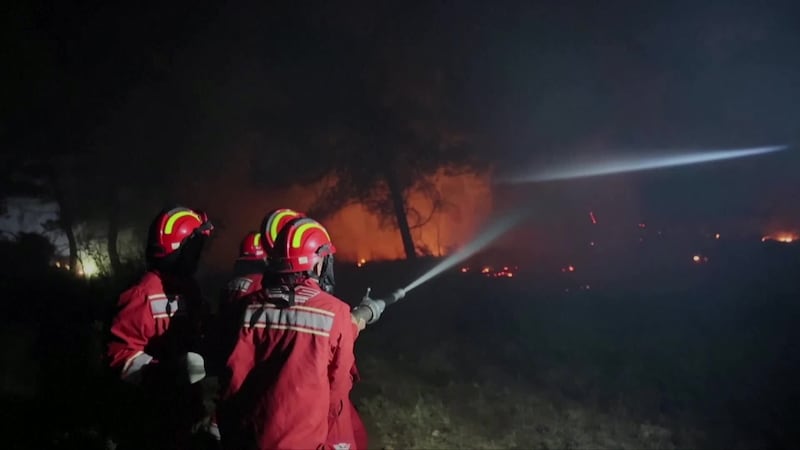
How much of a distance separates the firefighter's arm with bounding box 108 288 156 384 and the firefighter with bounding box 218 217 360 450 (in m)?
0.84

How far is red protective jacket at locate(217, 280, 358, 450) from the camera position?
261 cm

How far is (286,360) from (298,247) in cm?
62

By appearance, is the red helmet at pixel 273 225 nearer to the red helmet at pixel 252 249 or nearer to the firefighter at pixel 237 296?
the firefighter at pixel 237 296

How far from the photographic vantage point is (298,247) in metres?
2.91

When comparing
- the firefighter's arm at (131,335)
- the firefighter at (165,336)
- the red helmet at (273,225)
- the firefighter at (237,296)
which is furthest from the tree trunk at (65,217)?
the red helmet at (273,225)

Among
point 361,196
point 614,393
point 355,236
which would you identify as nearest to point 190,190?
point 361,196

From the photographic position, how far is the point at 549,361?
31.6 feet

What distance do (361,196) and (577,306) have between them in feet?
36.6

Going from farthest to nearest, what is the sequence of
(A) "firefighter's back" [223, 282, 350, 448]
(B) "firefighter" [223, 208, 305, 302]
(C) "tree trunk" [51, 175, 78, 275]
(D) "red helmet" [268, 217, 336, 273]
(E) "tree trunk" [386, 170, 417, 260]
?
(E) "tree trunk" [386, 170, 417, 260], (C) "tree trunk" [51, 175, 78, 275], (B) "firefighter" [223, 208, 305, 302], (D) "red helmet" [268, 217, 336, 273], (A) "firefighter's back" [223, 282, 350, 448]

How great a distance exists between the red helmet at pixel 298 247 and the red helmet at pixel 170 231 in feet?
3.41

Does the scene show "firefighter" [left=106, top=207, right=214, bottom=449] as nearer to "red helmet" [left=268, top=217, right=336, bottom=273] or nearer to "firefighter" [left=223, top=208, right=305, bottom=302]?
A: "firefighter" [left=223, top=208, right=305, bottom=302]

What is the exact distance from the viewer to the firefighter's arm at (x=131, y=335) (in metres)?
3.29

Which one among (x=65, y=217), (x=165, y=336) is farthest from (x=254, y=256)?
(x=65, y=217)

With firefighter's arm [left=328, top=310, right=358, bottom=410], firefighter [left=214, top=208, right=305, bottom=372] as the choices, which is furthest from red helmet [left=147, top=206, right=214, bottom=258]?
firefighter's arm [left=328, top=310, right=358, bottom=410]
